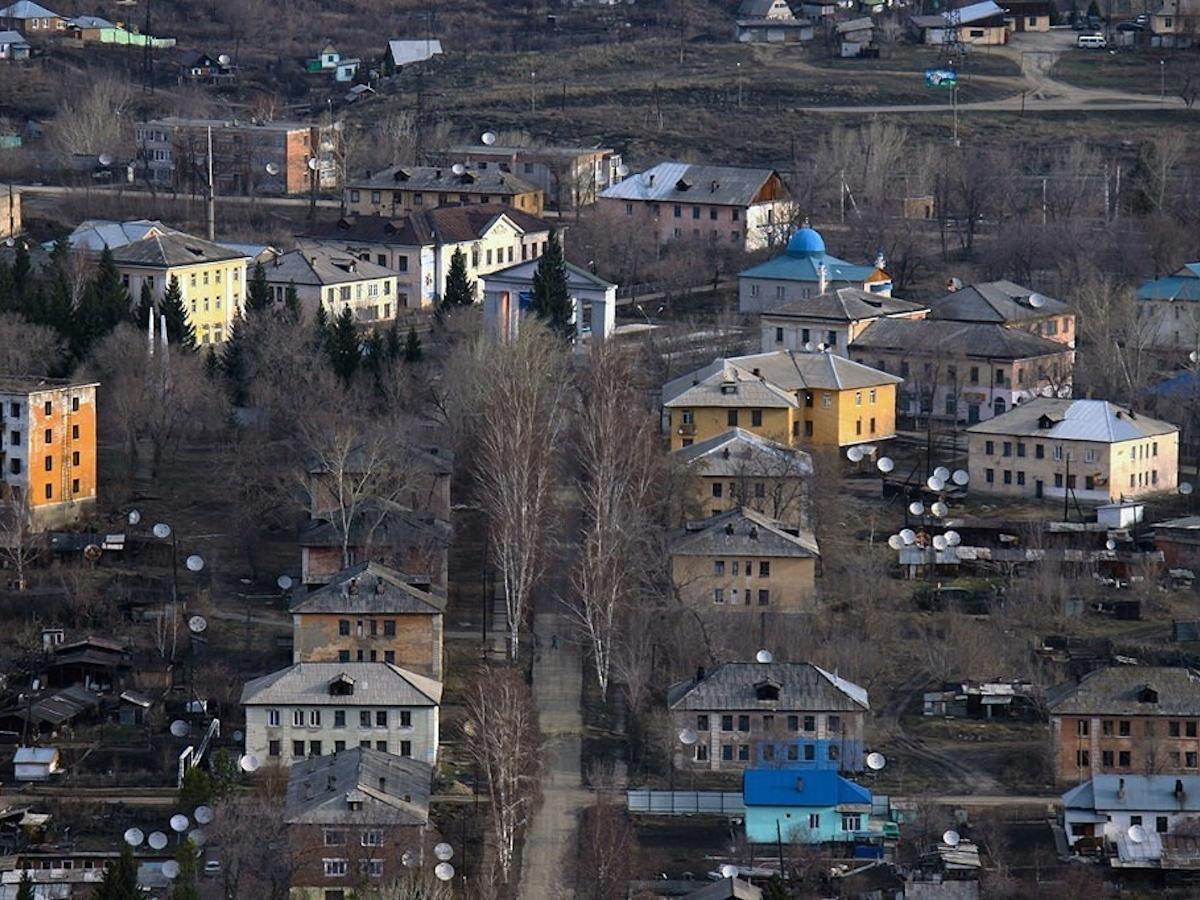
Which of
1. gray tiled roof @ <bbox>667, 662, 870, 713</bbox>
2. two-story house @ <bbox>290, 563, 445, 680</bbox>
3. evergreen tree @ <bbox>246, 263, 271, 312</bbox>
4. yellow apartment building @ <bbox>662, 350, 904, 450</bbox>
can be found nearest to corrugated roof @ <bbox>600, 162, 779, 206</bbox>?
evergreen tree @ <bbox>246, 263, 271, 312</bbox>

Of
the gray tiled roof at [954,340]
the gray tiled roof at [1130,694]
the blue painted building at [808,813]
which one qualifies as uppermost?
the gray tiled roof at [1130,694]

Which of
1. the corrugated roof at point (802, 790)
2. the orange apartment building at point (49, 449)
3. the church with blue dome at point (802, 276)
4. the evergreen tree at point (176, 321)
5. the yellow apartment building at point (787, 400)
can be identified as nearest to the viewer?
the corrugated roof at point (802, 790)

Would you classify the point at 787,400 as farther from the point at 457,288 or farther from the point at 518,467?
the point at 457,288

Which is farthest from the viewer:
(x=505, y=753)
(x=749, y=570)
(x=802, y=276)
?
(x=802, y=276)

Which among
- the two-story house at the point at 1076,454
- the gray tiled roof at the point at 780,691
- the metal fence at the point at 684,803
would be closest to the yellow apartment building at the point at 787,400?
the two-story house at the point at 1076,454

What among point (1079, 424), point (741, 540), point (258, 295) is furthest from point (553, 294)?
point (741, 540)

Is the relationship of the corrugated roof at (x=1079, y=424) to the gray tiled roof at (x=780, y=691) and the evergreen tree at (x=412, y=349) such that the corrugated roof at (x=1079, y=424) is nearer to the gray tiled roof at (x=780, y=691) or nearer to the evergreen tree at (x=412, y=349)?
the evergreen tree at (x=412, y=349)

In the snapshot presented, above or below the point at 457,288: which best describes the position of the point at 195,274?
below
